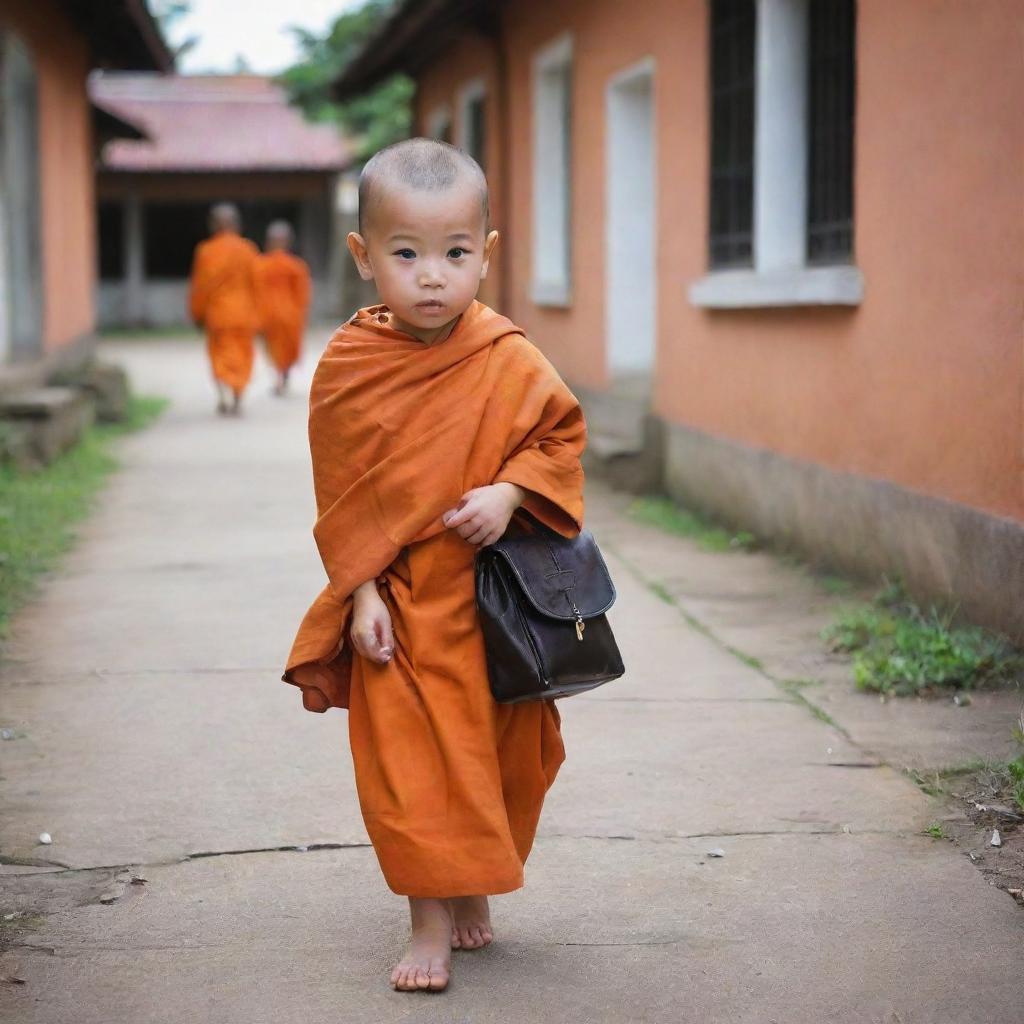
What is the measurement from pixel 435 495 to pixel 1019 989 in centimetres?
137

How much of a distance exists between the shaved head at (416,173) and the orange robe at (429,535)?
0.76 ft

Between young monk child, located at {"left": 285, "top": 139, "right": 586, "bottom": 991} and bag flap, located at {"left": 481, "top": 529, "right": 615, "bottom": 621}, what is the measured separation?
1.4 inches

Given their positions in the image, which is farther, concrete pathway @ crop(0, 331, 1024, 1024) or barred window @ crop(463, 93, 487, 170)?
barred window @ crop(463, 93, 487, 170)

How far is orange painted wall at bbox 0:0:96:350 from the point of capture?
12711mm

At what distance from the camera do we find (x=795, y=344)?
7141mm

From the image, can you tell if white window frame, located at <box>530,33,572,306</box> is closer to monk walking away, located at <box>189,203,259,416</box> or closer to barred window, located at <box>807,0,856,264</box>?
monk walking away, located at <box>189,203,259,416</box>

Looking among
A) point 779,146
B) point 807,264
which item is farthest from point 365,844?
point 779,146

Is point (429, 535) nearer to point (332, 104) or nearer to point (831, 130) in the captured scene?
point (831, 130)

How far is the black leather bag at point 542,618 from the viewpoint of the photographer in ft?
9.30

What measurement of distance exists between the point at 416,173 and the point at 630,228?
25.0 ft

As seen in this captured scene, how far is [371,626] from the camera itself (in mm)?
2865

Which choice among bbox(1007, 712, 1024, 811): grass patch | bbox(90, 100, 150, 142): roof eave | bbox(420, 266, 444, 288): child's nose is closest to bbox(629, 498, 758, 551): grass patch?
bbox(1007, 712, 1024, 811): grass patch

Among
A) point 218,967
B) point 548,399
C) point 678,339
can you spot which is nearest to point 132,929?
point 218,967

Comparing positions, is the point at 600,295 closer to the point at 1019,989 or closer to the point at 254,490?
the point at 254,490
